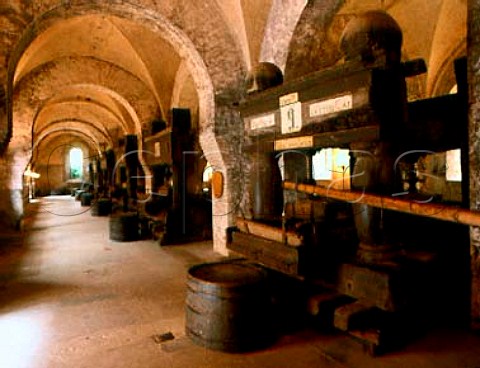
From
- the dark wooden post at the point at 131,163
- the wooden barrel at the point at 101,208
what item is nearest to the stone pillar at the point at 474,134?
the dark wooden post at the point at 131,163

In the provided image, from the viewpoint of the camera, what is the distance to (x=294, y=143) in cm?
371

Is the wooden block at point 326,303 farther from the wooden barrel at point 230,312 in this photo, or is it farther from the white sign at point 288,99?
the white sign at point 288,99

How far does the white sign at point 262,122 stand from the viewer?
4012 millimetres

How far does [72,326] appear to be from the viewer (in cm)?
402

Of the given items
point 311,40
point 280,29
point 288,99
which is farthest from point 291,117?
point 280,29

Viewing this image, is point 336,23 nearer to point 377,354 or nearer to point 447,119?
point 447,119

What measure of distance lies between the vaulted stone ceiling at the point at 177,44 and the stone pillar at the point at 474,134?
2264 millimetres

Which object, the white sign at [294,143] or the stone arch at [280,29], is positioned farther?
the stone arch at [280,29]

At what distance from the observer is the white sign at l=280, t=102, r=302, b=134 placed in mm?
3643

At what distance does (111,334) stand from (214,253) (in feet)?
12.8

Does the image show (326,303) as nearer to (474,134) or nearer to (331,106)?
(331,106)

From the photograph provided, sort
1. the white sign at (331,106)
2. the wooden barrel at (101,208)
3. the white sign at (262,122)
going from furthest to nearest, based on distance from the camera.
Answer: the wooden barrel at (101,208)
the white sign at (262,122)
the white sign at (331,106)

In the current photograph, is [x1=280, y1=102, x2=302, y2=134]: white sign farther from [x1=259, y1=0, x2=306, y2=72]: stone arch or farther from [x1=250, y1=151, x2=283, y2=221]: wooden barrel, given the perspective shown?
[x1=259, y1=0, x2=306, y2=72]: stone arch

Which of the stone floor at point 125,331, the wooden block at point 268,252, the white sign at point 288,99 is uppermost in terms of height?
the white sign at point 288,99
